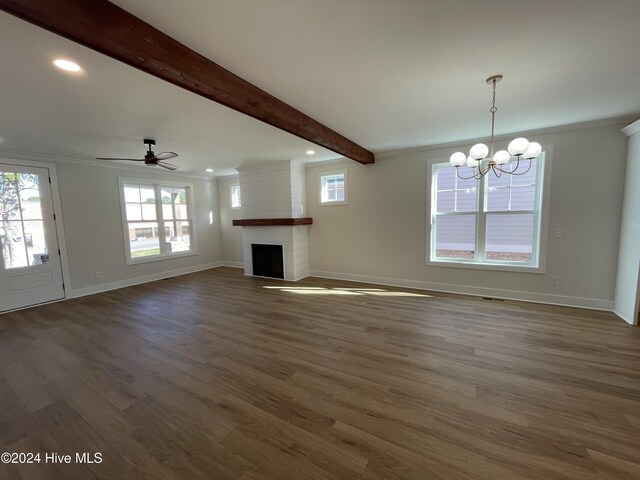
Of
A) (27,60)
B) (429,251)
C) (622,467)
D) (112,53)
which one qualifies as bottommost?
(622,467)

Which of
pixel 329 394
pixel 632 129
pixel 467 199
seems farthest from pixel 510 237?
pixel 329 394

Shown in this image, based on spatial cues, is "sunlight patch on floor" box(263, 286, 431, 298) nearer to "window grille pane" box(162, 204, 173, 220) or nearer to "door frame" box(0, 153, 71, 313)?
"window grille pane" box(162, 204, 173, 220)

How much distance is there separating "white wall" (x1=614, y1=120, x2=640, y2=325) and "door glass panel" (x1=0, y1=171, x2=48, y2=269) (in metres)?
8.60

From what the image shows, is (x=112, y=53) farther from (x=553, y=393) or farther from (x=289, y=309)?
(x=553, y=393)

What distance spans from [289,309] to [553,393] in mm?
2950

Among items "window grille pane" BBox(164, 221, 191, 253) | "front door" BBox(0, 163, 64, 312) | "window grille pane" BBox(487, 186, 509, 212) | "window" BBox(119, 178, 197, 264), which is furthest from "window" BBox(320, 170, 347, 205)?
"front door" BBox(0, 163, 64, 312)

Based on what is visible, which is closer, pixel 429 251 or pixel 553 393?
pixel 553 393

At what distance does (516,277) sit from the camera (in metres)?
3.99

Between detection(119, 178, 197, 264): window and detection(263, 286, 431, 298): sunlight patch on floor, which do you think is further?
detection(119, 178, 197, 264): window

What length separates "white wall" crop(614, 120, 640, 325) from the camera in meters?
3.03

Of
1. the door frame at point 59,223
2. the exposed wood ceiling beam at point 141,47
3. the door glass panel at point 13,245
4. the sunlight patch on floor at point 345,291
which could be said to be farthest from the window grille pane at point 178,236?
the exposed wood ceiling beam at point 141,47

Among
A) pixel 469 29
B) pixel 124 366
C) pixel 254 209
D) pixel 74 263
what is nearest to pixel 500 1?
pixel 469 29

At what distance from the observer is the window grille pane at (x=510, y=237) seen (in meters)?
3.93

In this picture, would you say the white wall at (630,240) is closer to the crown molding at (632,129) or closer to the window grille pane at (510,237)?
the crown molding at (632,129)
